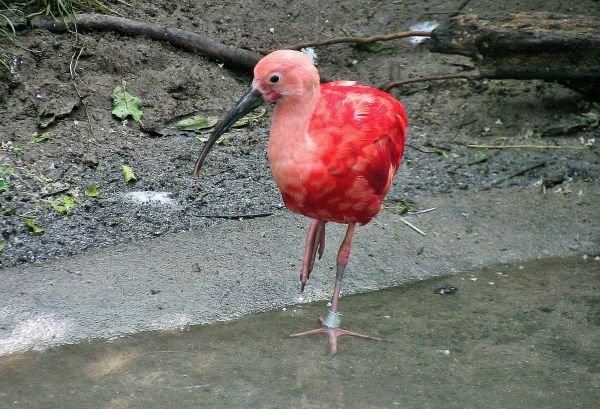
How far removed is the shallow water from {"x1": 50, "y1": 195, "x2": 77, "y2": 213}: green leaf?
130 cm

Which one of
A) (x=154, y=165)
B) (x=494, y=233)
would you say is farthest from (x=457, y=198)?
(x=154, y=165)

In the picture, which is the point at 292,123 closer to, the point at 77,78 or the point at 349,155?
the point at 349,155

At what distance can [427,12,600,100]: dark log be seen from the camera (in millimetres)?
5734

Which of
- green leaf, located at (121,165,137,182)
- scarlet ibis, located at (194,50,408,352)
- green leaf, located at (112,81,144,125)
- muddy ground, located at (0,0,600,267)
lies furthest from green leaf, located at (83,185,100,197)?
scarlet ibis, located at (194,50,408,352)

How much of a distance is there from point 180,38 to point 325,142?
313 cm

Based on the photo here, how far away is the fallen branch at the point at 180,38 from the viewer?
6391 millimetres

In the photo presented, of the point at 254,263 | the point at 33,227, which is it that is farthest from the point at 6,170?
the point at 254,263

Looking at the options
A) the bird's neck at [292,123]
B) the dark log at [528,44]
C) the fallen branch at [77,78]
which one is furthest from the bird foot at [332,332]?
the dark log at [528,44]

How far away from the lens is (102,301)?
4145mm

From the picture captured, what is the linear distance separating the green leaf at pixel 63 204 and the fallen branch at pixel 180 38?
5.99 ft

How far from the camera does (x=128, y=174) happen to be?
5316 millimetres

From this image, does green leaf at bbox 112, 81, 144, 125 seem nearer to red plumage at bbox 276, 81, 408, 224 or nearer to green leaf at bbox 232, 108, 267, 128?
green leaf at bbox 232, 108, 267, 128

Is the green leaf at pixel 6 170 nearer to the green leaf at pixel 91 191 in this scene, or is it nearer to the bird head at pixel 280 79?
the green leaf at pixel 91 191

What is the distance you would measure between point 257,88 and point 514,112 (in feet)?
10.4
